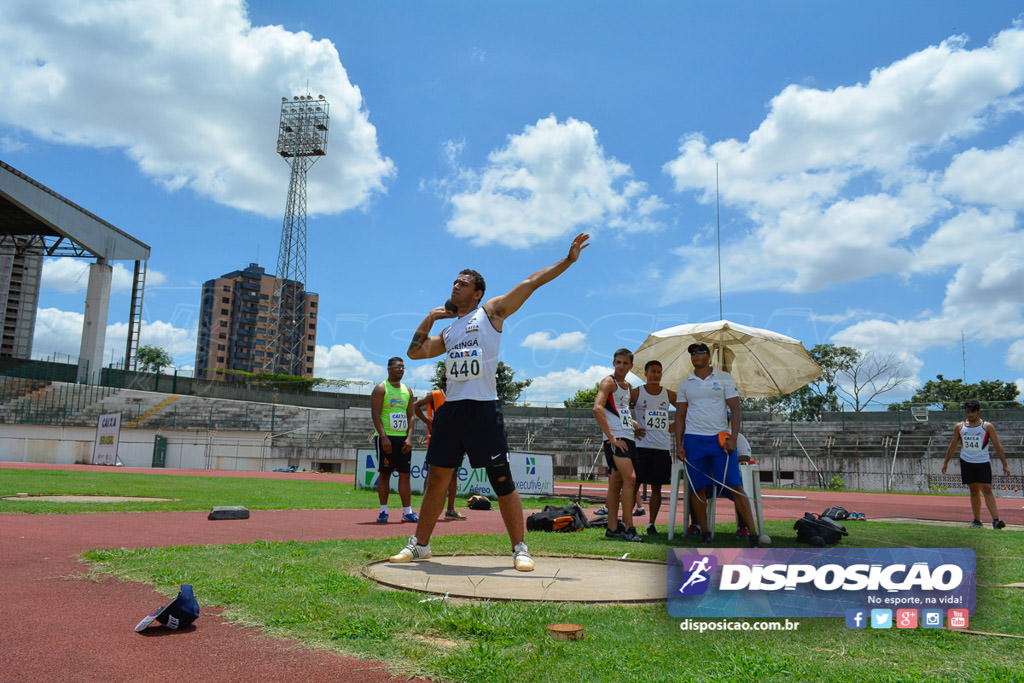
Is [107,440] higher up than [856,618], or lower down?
higher up

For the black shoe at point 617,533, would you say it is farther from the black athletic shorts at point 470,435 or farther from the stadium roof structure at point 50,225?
the stadium roof structure at point 50,225

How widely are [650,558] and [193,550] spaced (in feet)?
11.3

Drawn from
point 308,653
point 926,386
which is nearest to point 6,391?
point 308,653

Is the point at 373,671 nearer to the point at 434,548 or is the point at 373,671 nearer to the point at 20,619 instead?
the point at 20,619

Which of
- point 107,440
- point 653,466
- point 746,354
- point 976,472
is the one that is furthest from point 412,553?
point 107,440

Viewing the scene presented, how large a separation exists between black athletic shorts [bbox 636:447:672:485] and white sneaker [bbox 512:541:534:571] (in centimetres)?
329

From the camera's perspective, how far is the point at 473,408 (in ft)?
15.5

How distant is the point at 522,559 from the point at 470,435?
899 millimetres

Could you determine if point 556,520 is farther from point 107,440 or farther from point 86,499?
point 107,440

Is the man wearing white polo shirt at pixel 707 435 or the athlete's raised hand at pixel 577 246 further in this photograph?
the man wearing white polo shirt at pixel 707 435

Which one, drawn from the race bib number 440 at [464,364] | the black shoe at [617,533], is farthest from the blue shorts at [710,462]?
the race bib number 440 at [464,364]

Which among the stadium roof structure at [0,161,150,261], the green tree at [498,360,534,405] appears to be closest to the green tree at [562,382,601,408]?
the green tree at [498,360,534,405]

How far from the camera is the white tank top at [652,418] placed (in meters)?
A: 7.63

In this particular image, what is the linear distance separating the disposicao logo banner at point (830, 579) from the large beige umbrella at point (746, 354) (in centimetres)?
576
